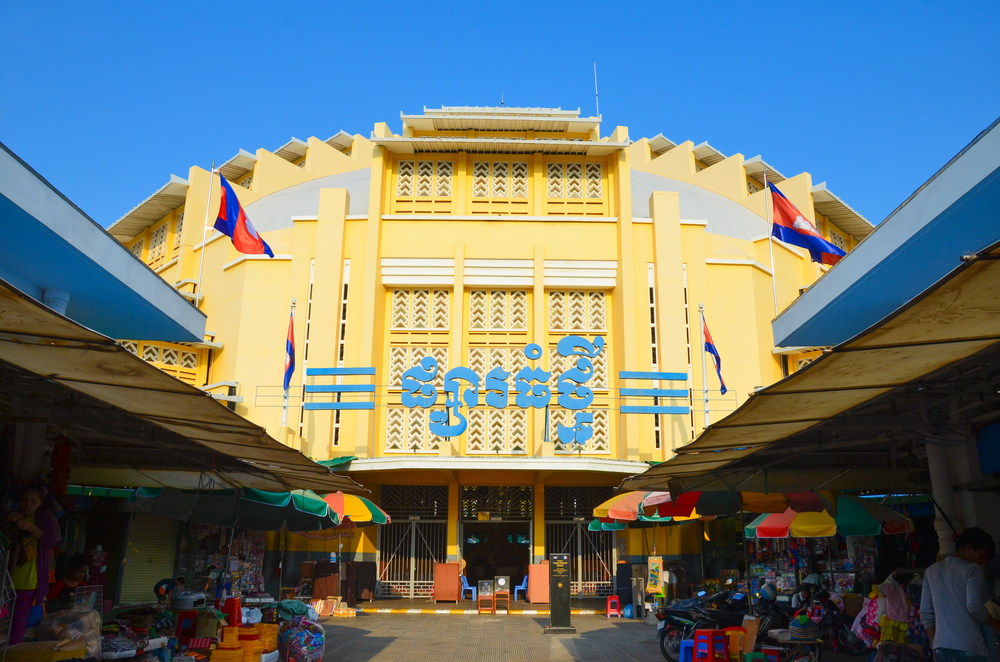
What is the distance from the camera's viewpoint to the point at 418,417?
21250 mm

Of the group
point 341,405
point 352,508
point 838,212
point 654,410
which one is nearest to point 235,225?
point 341,405

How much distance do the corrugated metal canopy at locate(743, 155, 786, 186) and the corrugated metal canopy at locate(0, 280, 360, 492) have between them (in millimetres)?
23618

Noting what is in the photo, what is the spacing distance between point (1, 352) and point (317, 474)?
5.01 meters

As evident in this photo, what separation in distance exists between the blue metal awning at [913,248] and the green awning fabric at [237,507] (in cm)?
809

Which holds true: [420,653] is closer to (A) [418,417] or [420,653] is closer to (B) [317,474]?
(B) [317,474]

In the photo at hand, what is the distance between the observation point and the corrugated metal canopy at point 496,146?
A: 22.7 m

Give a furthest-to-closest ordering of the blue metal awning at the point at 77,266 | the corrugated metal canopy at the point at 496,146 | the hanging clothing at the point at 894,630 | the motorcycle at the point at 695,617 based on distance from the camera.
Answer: the corrugated metal canopy at the point at 496,146, the motorcycle at the point at 695,617, the hanging clothing at the point at 894,630, the blue metal awning at the point at 77,266

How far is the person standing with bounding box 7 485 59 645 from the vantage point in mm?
7027

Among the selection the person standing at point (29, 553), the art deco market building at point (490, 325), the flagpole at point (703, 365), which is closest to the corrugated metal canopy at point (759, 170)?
the art deco market building at point (490, 325)

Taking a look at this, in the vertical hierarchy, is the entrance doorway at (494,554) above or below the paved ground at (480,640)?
above

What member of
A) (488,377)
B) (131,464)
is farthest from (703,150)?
(131,464)

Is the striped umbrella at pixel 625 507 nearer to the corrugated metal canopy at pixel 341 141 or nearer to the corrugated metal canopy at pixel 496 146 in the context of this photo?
the corrugated metal canopy at pixel 496 146

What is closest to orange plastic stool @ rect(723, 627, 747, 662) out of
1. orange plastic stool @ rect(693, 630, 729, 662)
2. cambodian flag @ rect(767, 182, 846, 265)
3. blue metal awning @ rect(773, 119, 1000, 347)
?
orange plastic stool @ rect(693, 630, 729, 662)

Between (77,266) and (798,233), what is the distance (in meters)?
13.2
